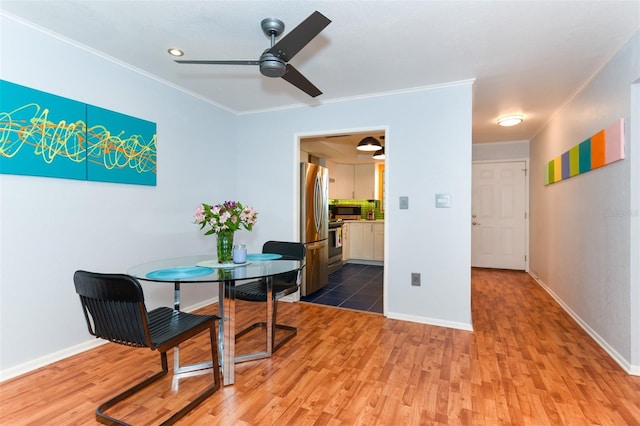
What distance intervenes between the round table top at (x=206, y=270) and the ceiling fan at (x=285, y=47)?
4.32 feet

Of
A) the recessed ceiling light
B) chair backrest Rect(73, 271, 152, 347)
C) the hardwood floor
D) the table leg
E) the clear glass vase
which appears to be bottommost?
the hardwood floor

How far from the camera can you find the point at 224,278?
1.95m

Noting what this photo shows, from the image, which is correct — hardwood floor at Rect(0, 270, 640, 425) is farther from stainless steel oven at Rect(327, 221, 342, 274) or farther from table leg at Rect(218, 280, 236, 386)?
stainless steel oven at Rect(327, 221, 342, 274)

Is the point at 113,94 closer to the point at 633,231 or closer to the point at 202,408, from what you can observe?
the point at 202,408

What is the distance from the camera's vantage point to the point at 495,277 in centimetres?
546

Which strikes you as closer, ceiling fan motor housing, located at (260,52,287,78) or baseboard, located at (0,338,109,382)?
ceiling fan motor housing, located at (260,52,287,78)

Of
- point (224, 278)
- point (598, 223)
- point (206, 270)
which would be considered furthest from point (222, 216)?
point (598, 223)

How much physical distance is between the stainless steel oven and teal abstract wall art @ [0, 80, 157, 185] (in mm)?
2960

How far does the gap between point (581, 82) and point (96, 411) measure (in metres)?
4.80

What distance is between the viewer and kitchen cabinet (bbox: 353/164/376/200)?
23.8 ft

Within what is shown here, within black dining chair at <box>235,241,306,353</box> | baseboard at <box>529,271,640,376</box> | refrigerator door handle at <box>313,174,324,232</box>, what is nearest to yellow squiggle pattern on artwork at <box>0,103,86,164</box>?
black dining chair at <box>235,241,306,353</box>

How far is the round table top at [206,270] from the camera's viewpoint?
6.43 feet

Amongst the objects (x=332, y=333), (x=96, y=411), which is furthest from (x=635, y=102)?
(x=96, y=411)

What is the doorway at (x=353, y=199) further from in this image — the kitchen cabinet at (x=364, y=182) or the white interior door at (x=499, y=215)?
the white interior door at (x=499, y=215)
